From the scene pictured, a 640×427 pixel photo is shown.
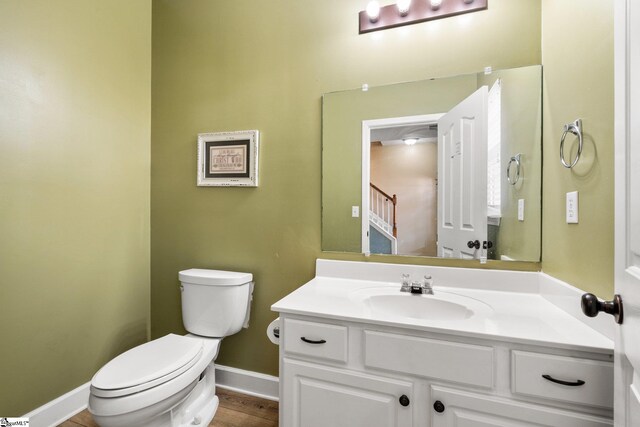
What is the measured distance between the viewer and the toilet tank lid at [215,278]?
1.69m

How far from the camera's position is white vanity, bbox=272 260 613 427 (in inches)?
34.0

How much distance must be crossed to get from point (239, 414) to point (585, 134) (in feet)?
6.74

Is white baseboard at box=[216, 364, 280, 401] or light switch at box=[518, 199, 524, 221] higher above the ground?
light switch at box=[518, 199, 524, 221]

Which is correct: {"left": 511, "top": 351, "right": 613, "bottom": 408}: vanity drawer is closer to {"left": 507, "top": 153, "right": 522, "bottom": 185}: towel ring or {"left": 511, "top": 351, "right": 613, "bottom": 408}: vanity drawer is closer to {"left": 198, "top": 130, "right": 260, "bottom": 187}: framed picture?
{"left": 507, "top": 153, "right": 522, "bottom": 185}: towel ring

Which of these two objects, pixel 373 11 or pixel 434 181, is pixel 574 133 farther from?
pixel 373 11

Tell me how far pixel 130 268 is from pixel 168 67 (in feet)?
4.56

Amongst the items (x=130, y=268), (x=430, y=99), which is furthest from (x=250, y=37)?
(x=130, y=268)

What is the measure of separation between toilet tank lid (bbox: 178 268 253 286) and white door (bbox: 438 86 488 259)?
1087 millimetres

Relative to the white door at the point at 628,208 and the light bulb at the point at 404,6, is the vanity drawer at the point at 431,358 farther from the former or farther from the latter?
the light bulb at the point at 404,6

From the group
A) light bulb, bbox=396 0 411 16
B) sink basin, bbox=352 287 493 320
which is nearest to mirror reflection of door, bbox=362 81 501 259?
sink basin, bbox=352 287 493 320

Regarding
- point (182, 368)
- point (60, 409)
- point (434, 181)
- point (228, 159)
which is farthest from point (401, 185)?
point (60, 409)

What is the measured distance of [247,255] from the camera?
1860mm

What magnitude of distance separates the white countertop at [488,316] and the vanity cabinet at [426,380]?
1.1 inches

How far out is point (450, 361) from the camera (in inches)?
38.1
